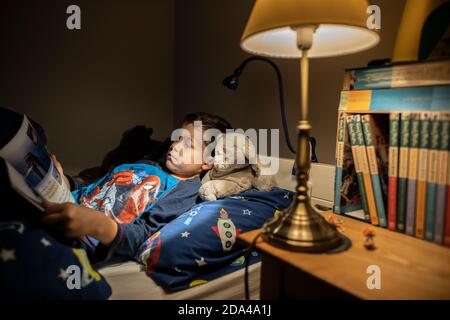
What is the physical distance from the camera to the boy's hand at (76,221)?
0.78 m

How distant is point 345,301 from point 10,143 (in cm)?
95

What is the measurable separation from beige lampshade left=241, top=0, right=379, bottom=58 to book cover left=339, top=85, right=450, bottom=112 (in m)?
0.12

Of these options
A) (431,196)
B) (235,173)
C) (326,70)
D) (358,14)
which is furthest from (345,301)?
(326,70)

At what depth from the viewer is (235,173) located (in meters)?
1.24

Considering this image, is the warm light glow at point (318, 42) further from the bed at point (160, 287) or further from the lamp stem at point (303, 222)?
the bed at point (160, 287)

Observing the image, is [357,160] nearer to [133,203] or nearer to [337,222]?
[337,222]

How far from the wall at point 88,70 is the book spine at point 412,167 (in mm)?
1852

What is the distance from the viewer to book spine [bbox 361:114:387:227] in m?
0.79

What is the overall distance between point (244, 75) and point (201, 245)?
1.00 meters

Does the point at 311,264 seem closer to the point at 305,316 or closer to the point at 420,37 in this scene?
the point at 305,316

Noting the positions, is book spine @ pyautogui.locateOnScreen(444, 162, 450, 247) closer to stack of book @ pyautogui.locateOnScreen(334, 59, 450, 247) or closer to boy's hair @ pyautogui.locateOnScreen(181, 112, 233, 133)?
stack of book @ pyautogui.locateOnScreen(334, 59, 450, 247)

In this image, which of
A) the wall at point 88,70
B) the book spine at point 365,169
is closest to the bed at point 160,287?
the book spine at point 365,169

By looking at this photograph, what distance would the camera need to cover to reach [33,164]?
0.97 metres

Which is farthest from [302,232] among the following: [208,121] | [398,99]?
[208,121]
